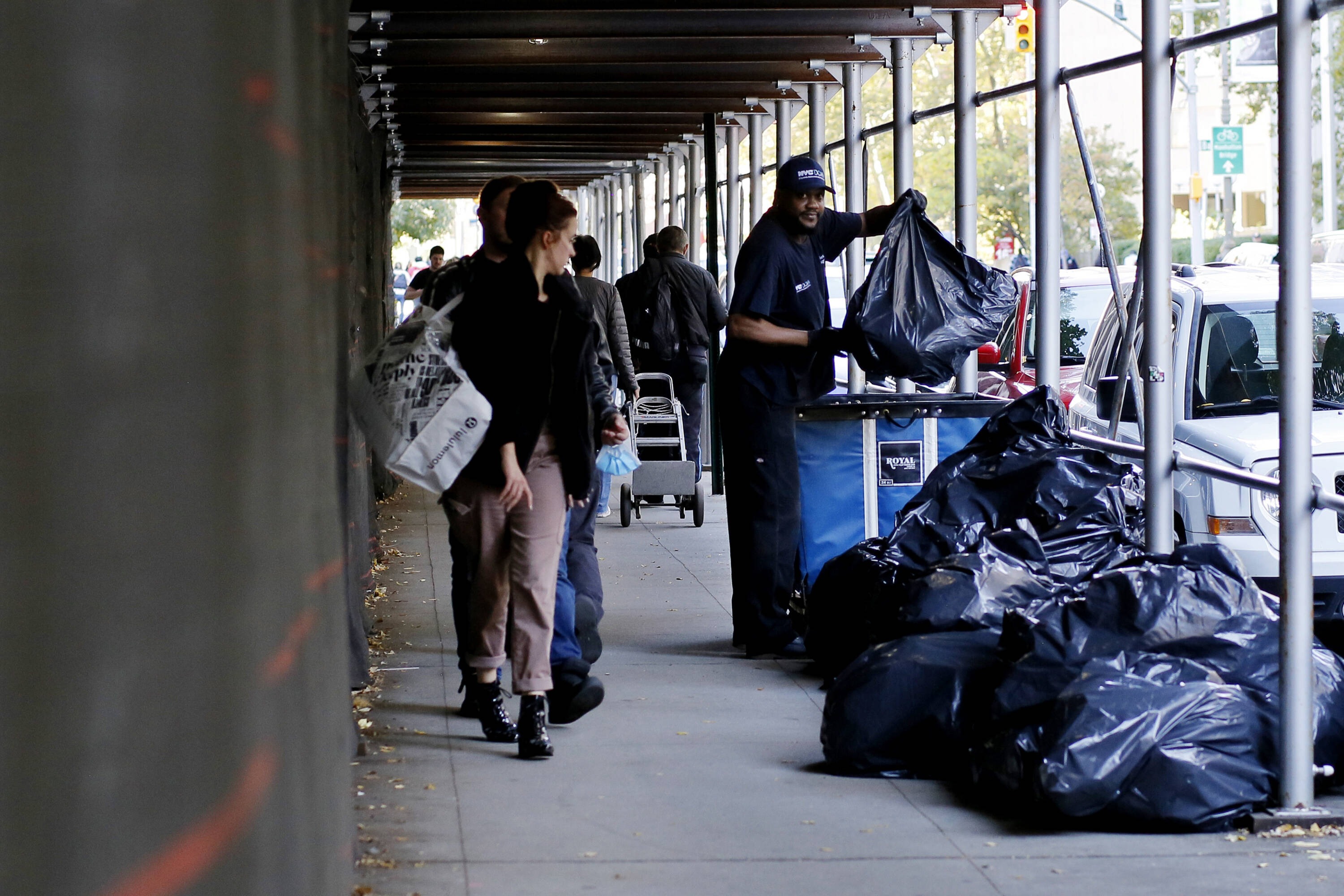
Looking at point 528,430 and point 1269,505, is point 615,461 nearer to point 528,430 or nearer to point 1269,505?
point 528,430

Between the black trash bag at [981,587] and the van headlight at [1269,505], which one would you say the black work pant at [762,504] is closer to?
the black trash bag at [981,587]

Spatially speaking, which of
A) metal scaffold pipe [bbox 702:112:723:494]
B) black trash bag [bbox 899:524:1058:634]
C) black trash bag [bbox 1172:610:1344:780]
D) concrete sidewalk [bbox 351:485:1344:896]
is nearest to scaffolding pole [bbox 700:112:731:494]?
metal scaffold pipe [bbox 702:112:723:494]

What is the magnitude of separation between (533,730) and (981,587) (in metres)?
1.68

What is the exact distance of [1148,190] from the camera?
6164 millimetres

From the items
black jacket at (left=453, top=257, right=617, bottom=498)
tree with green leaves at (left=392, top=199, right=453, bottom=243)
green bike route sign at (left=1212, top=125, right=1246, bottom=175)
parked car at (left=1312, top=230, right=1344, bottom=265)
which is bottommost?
black jacket at (left=453, top=257, right=617, bottom=498)

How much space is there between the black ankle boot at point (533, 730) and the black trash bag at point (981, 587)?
4.35 ft

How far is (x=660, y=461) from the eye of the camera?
12508 mm

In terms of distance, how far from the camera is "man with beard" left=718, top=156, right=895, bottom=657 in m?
7.17

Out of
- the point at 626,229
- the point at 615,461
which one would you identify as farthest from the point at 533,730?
the point at 626,229

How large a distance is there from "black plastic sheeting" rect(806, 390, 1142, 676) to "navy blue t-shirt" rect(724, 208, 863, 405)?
0.81 m

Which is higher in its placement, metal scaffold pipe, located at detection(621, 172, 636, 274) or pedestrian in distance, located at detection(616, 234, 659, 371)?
metal scaffold pipe, located at detection(621, 172, 636, 274)

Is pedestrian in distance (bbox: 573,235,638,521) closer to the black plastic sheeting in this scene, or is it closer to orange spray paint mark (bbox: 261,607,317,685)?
the black plastic sheeting

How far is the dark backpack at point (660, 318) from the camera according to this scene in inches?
514

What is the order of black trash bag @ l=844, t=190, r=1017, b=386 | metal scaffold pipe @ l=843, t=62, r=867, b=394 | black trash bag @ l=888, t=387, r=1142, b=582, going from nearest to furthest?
black trash bag @ l=888, t=387, r=1142, b=582 → black trash bag @ l=844, t=190, r=1017, b=386 → metal scaffold pipe @ l=843, t=62, r=867, b=394
